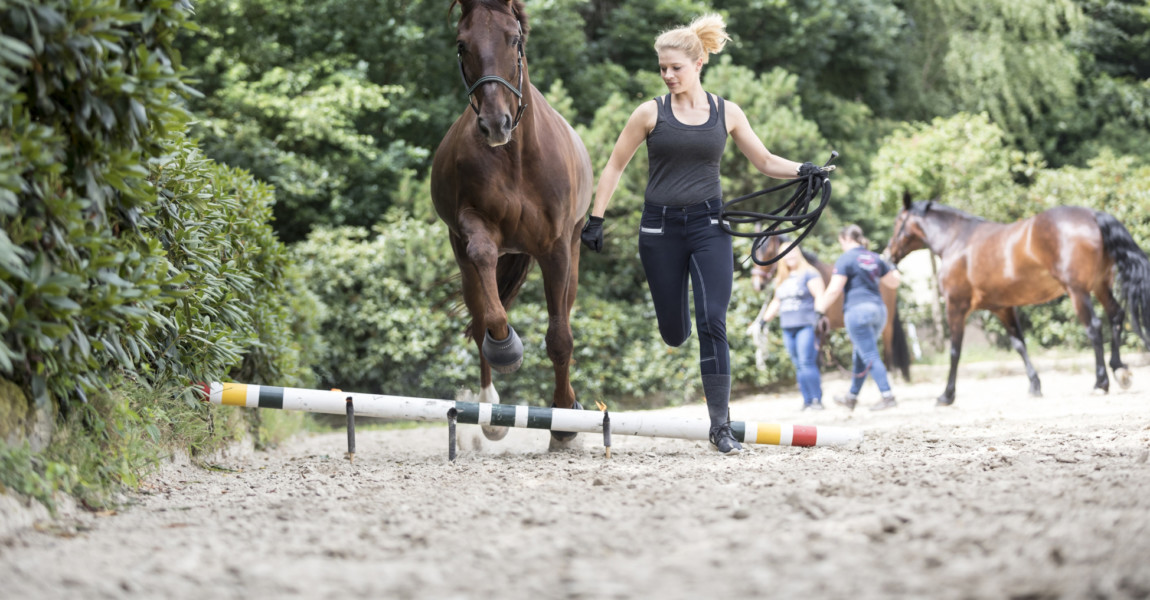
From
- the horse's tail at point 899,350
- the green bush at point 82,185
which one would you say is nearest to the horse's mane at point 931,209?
the horse's tail at point 899,350

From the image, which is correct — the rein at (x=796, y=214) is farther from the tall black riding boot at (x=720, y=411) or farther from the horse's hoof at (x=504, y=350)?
the horse's hoof at (x=504, y=350)

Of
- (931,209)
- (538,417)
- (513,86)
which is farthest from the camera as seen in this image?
(931,209)

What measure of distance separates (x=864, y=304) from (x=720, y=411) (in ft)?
16.9

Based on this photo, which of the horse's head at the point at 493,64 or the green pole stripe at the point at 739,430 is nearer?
the horse's head at the point at 493,64

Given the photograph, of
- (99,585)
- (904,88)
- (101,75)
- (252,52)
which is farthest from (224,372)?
(904,88)

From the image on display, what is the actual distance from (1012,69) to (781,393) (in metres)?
11.3

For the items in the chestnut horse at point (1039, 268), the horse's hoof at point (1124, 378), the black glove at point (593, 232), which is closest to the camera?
the black glove at point (593, 232)

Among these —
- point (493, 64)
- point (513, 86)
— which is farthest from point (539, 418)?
point (493, 64)

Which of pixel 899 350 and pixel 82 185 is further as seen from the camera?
pixel 899 350

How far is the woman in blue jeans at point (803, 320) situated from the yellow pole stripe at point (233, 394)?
6.46 metres

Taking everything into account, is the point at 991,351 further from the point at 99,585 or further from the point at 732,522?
the point at 99,585

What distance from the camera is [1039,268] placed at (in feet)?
31.4

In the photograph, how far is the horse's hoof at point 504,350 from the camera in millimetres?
4918

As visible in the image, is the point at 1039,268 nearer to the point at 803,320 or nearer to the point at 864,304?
the point at 864,304
